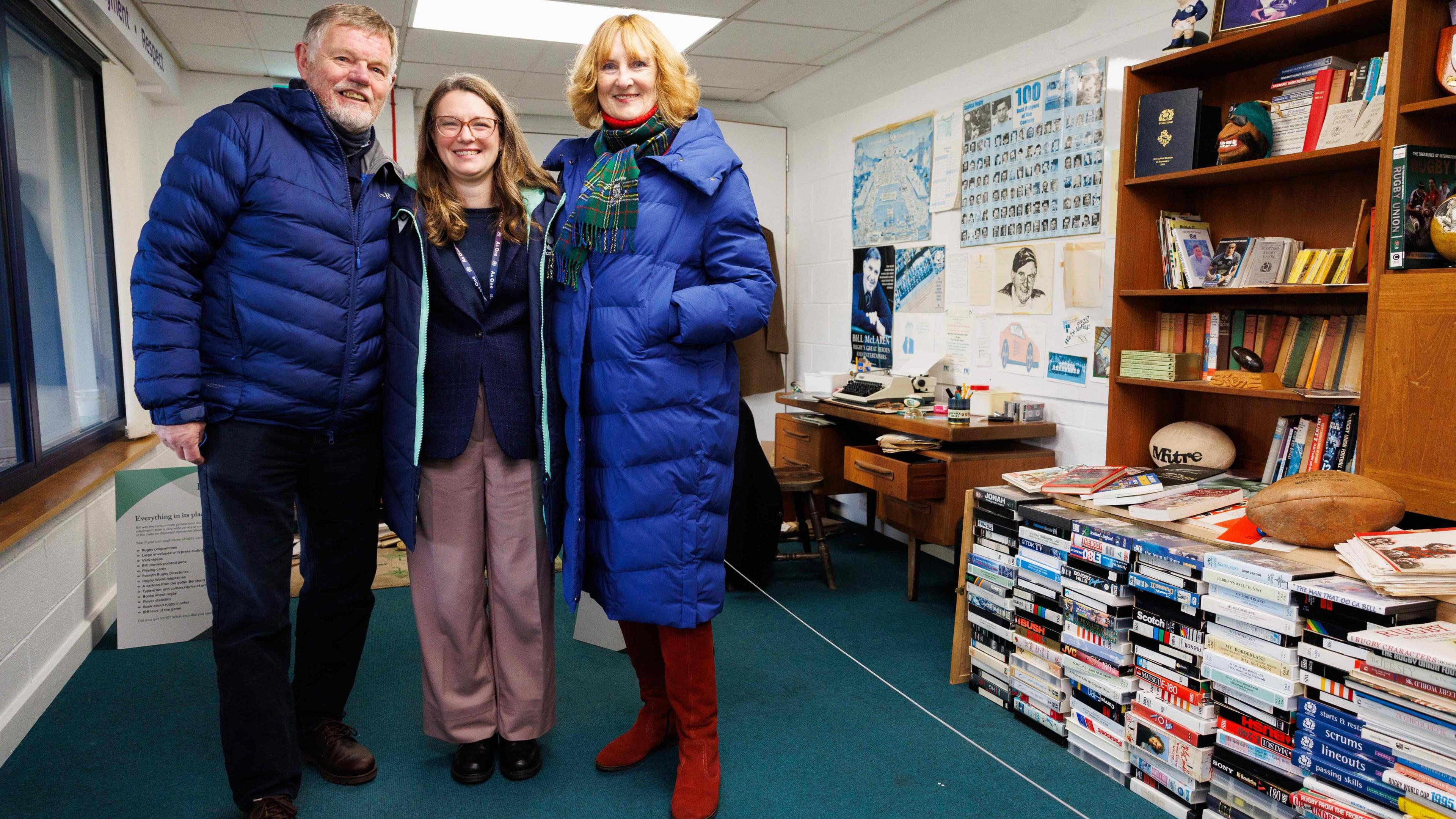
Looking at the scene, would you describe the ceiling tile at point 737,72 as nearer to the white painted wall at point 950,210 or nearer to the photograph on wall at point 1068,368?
the white painted wall at point 950,210

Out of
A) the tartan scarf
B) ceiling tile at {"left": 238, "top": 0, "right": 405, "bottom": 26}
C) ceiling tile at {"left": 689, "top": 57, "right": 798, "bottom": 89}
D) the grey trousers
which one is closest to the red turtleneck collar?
the tartan scarf

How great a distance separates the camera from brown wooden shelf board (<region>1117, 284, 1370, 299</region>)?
2.12 meters

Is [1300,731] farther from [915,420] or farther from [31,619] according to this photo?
[31,619]

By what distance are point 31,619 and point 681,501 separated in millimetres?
1893

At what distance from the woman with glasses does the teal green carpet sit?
0.25 metres

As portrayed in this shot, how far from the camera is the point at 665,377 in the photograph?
1.79m

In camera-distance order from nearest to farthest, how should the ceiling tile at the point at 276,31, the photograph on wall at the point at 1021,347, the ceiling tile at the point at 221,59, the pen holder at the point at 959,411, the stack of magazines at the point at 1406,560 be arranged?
1. the stack of magazines at the point at 1406,560
2. the pen holder at the point at 959,411
3. the photograph on wall at the point at 1021,347
4. the ceiling tile at the point at 276,31
5. the ceiling tile at the point at 221,59

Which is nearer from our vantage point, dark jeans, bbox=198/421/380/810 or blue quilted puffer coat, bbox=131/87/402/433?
blue quilted puffer coat, bbox=131/87/402/433

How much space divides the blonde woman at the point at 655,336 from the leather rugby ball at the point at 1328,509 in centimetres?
116

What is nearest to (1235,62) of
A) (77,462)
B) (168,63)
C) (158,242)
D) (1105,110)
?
(1105,110)

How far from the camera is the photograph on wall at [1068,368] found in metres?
3.30

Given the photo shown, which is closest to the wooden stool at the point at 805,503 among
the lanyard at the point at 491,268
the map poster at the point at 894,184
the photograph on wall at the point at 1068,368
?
the photograph on wall at the point at 1068,368

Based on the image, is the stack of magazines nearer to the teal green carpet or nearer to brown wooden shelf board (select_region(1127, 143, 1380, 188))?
the teal green carpet

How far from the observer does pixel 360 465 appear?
1.95 metres
